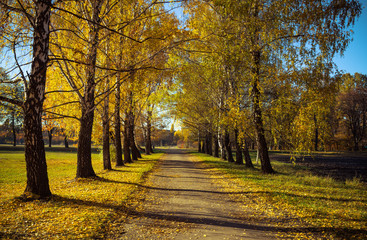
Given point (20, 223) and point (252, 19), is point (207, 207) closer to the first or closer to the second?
point (20, 223)

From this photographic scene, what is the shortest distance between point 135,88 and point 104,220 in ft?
28.5

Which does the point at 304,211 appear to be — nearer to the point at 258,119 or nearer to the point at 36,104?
the point at 258,119

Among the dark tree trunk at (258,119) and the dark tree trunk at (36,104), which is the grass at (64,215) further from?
the dark tree trunk at (258,119)

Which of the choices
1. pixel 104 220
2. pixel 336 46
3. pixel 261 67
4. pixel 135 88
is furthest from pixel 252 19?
pixel 104 220

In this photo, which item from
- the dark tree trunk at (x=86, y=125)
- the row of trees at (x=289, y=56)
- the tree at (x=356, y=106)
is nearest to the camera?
the row of trees at (x=289, y=56)

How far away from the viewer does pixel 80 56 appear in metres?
10.0

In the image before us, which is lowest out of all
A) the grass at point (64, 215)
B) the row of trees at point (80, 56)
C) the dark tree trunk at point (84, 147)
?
the grass at point (64, 215)

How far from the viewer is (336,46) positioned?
7.88m

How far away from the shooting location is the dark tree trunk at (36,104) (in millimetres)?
6180

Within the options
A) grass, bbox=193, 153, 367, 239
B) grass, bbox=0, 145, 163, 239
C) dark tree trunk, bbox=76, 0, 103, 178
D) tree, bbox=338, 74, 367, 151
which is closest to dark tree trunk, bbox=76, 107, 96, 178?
dark tree trunk, bbox=76, 0, 103, 178

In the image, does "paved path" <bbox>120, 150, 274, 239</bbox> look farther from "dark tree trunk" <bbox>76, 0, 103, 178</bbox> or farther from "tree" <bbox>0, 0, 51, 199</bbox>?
"dark tree trunk" <bbox>76, 0, 103, 178</bbox>

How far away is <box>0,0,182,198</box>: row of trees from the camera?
6.22 m

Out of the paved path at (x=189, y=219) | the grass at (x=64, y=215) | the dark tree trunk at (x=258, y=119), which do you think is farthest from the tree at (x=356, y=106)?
the grass at (x=64, y=215)

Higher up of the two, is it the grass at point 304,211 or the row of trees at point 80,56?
the row of trees at point 80,56
